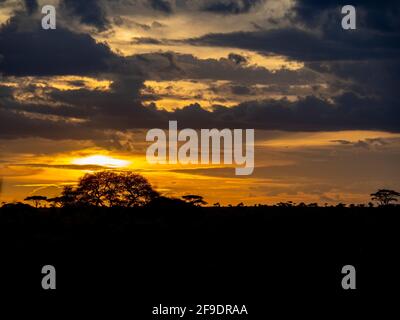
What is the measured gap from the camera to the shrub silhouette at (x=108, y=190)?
72125mm

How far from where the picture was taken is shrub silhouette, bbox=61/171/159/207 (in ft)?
237

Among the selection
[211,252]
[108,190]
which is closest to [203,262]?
[211,252]

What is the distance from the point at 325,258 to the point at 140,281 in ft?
25.2

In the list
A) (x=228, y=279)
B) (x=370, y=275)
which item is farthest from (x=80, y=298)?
(x=370, y=275)

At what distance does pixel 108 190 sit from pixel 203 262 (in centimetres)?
3742

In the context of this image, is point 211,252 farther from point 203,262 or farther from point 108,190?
point 108,190

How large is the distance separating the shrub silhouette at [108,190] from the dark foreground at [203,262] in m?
22.9

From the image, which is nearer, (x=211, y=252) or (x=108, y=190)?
(x=211, y=252)

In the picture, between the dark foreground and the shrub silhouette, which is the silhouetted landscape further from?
the shrub silhouette

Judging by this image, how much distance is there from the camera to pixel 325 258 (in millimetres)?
37094

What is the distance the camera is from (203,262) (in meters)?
36.5

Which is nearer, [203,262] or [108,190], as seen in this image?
[203,262]

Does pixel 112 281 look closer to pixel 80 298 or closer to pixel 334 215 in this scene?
pixel 80 298

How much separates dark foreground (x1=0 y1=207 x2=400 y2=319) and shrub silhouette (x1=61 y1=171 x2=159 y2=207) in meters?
22.9
